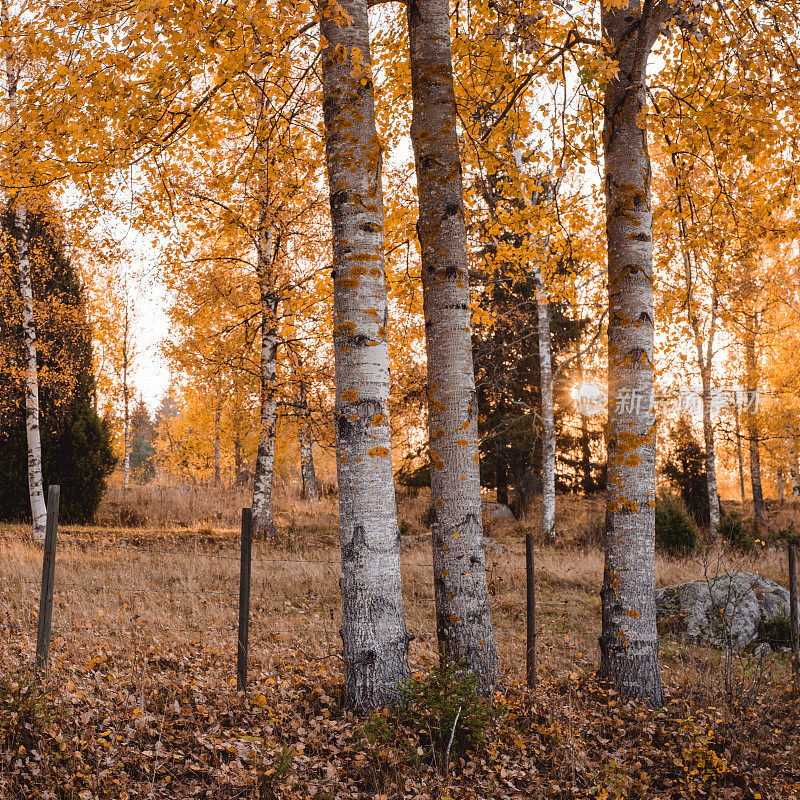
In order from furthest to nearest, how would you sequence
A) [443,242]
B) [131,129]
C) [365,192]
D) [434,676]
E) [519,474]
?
[519,474]
[131,129]
[443,242]
[365,192]
[434,676]

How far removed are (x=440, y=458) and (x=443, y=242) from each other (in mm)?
1621

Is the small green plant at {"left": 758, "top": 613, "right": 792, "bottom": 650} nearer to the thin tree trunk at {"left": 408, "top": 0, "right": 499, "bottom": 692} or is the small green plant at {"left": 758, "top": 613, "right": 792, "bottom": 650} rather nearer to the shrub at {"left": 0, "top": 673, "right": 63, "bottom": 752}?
the thin tree trunk at {"left": 408, "top": 0, "right": 499, "bottom": 692}

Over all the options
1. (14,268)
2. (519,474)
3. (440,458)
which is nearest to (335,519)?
(519,474)

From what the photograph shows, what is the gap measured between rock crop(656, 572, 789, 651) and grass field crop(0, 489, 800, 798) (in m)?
0.43

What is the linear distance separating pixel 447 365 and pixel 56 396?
13969mm

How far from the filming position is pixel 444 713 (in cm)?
343

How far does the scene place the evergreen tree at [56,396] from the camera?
13.8 metres

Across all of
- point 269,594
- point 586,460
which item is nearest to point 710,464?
point 586,460

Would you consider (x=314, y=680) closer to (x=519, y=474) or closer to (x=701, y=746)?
(x=701, y=746)

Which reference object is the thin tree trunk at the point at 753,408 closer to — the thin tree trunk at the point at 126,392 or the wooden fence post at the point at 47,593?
the wooden fence post at the point at 47,593

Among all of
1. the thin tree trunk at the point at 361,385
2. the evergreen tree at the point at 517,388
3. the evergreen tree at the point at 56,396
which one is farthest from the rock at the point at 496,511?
the thin tree trunk at the point at 361,385

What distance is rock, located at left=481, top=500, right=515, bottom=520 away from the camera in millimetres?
16672

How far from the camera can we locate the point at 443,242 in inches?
171

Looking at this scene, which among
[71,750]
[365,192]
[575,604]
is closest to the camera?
[71,750]
